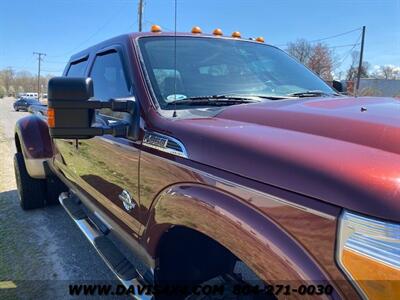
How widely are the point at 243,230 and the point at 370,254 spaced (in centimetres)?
43

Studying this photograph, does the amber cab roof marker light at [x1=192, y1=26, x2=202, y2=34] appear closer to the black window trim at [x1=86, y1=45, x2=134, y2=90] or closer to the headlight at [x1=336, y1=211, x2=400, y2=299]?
the black window trim at [x1=86, y1=45, x2=134, y2=90]

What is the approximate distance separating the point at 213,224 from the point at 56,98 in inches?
35.0

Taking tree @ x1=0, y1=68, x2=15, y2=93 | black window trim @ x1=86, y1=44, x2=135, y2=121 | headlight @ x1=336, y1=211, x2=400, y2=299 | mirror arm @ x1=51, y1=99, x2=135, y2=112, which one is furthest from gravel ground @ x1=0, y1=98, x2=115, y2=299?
tree @ x1=0, y1=68, x2=15, y2=93

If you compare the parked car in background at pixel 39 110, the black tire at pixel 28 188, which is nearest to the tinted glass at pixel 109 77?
the parked car in background at pixel 39 110

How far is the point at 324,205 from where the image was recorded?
3.61 ft

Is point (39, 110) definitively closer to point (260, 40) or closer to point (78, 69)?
point (78, 69)

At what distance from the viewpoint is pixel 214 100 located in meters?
2.21

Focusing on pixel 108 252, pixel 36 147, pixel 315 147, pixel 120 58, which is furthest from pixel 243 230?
pixel 36 147

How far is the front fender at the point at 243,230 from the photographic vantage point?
1.16 metres

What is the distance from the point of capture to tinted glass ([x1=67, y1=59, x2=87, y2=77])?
11.7ft

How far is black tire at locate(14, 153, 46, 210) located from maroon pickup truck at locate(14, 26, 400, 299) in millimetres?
1821

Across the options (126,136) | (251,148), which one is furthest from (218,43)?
(251,148)

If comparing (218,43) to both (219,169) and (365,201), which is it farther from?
(365,201)

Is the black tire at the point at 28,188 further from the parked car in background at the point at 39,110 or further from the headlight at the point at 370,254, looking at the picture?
the headlight at the point at 370,254
